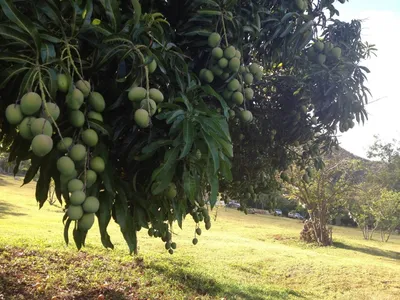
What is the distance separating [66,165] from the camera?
3.86ft

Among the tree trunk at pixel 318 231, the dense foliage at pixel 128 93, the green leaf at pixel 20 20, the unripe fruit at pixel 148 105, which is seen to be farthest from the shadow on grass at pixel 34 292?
the tree trunk at pixel 318 231

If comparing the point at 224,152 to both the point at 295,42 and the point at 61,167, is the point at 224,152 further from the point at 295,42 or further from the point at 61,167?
the point at 295,42

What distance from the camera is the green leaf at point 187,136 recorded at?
3.88 feet

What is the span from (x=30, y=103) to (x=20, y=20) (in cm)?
24

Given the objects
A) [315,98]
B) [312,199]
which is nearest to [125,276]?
[315,98]

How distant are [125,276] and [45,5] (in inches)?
170

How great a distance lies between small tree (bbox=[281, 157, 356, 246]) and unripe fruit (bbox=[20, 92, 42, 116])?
11.1 m

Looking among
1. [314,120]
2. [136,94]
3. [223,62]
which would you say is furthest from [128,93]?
Answer: [314,120]

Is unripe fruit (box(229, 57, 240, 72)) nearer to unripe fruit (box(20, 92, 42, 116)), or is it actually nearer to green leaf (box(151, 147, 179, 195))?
green leaf (box(151, 147, 179, 195))

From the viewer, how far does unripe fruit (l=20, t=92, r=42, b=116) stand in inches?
42.1

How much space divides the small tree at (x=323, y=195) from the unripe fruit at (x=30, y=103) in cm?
1111

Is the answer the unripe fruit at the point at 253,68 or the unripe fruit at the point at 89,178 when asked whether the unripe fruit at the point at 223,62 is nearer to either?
the unripe fruit at the point at 253,68

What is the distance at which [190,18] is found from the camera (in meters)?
1.91

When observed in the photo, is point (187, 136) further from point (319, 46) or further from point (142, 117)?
point (319, 46)
